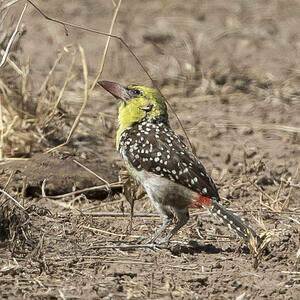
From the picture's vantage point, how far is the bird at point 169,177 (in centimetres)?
586

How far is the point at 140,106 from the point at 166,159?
721 millimetres

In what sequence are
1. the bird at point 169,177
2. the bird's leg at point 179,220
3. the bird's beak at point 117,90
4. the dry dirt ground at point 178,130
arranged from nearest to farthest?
the dry dirt ground at point 178,130 → the bird at point 169,177 → the bird's leg at point 179,220 → the bird's beak at point 117,90

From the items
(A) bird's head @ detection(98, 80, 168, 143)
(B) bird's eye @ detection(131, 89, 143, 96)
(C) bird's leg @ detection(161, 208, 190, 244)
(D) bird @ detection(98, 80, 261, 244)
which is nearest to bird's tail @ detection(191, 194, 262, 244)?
(D) bird @ detection(98, 80, 261, 244)

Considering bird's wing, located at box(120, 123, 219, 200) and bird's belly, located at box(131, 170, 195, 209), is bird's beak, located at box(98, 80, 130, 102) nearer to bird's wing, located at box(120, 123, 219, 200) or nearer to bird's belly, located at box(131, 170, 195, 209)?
bird's wing, located at box(120, 123, 219, 200)

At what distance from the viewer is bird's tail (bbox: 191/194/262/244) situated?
5.63 metres

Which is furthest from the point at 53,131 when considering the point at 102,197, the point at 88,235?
the point at 88,235

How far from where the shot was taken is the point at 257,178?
7.54m

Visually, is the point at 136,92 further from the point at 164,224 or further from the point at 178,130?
the point at 178,130

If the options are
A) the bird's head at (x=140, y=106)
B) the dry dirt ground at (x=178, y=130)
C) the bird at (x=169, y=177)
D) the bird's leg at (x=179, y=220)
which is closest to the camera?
the dry dirt ground at (x=178, y=130)

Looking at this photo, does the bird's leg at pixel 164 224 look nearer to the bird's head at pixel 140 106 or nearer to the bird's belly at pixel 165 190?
the bird's belly at pixel 165 190

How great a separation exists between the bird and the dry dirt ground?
0.77 feet

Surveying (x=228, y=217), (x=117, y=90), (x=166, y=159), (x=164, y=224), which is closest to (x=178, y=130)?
(x=117, y=90)

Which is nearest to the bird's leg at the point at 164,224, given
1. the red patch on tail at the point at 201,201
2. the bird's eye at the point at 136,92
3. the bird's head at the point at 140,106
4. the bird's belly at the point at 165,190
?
the bird's belly at the point at 165,190

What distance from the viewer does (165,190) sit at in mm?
5898
